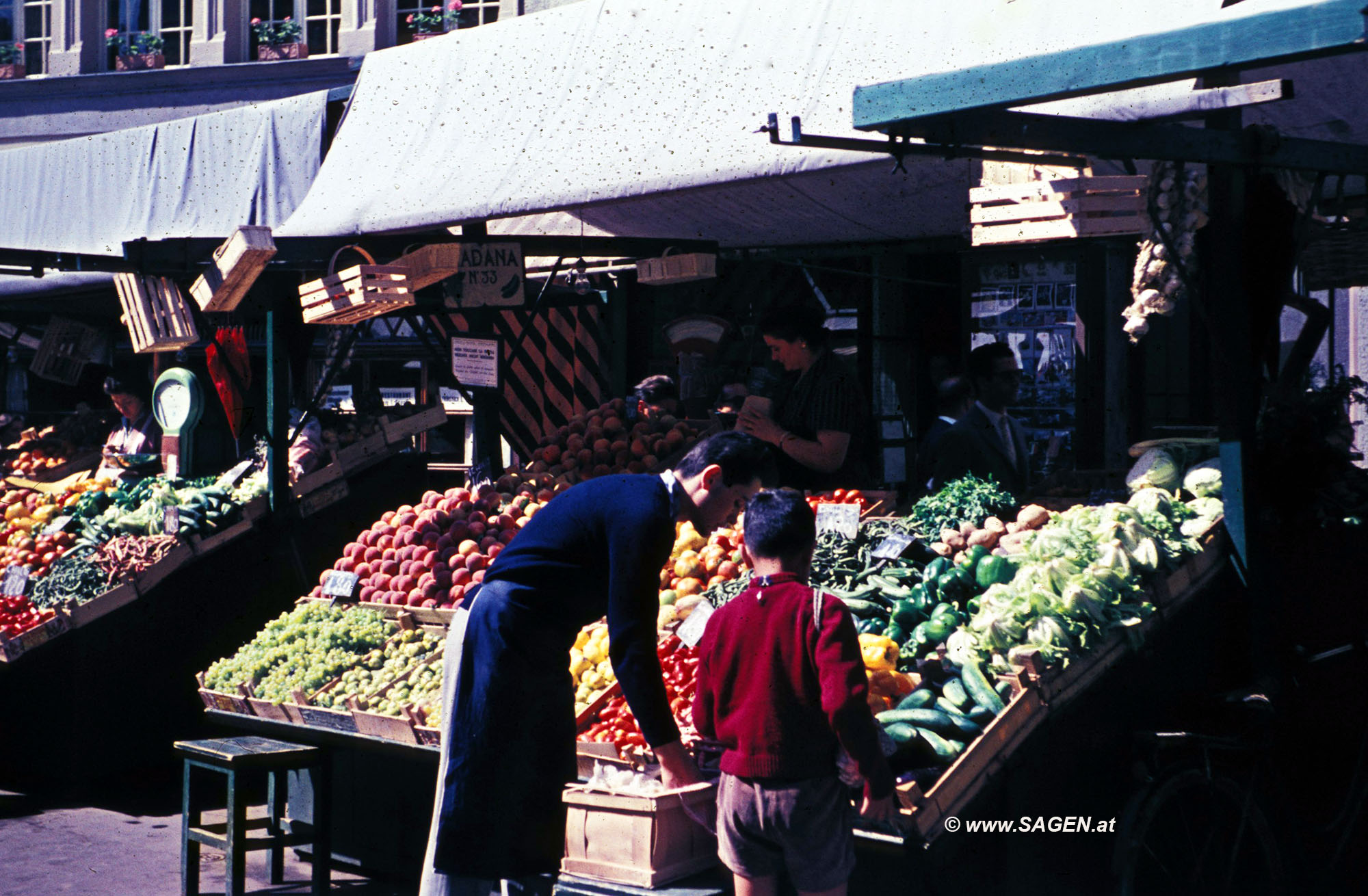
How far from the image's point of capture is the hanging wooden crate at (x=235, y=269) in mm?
6691

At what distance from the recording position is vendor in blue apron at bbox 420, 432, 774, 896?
342cm

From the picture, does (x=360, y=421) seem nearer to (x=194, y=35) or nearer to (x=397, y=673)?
(x=397, y=673)

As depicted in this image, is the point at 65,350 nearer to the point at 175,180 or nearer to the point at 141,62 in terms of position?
the point at 175,180

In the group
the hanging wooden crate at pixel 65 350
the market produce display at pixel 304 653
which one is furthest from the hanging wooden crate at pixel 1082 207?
the hanging wooden crate at pixel 65 350

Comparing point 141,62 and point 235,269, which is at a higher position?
point 141,62

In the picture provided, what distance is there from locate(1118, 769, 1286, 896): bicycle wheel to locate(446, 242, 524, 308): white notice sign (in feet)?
14.9

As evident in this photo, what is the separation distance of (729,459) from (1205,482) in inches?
95.5

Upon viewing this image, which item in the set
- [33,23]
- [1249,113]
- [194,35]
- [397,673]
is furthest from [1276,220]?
[33,23]

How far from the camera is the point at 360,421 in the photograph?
29.7 ft

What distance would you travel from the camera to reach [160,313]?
7.78 metres

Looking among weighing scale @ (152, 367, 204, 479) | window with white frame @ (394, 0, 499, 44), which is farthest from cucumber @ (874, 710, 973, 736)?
window with white frame @ (394, 0, 499, 44)

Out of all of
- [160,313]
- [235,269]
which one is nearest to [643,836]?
[235,269]

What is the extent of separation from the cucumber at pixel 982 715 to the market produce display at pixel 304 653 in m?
3.03

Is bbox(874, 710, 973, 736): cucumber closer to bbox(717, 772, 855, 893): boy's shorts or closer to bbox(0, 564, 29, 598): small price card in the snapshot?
bbox(717, 772, 855, 893): boy's shorts
